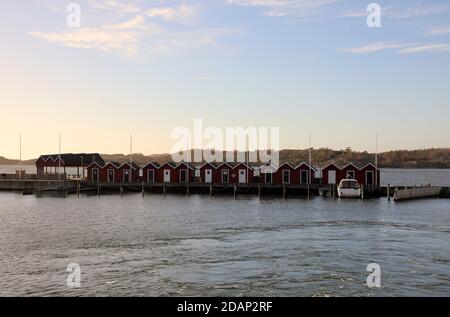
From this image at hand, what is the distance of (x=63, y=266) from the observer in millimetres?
28984

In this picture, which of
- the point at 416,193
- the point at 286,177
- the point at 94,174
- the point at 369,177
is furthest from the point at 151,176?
the point at 416,193

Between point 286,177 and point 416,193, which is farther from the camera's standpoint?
point 286,177

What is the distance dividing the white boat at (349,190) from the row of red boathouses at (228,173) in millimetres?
4332

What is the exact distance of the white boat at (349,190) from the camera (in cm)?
7556

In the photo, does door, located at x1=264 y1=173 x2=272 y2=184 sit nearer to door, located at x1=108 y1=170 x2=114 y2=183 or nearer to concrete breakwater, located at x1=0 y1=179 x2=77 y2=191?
door, located at x1=108 y1=170 x2=114 y2=183

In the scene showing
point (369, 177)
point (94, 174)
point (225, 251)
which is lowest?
point (225, 251)

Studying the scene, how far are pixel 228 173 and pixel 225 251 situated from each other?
181 ft

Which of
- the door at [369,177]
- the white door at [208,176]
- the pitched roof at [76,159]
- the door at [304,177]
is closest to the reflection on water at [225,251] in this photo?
the door at [369,177]

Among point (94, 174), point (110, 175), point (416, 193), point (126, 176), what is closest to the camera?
point (416, 193)

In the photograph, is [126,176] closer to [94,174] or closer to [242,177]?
[94,174]

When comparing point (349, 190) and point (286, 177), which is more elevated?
point (286, 177)

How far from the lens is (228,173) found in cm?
8838
